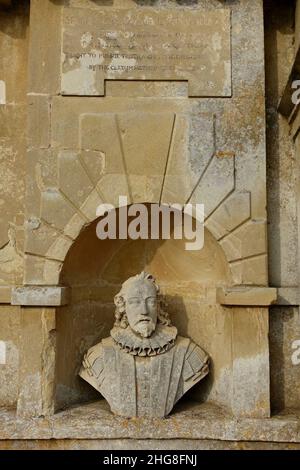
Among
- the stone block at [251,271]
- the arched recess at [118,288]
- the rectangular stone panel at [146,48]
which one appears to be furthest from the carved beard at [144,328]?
the rectangular stone panel at [146,48]

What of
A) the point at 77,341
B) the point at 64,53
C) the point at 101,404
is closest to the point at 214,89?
the point at 64,53

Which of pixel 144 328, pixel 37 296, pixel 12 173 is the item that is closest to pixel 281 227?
pixel 144 328

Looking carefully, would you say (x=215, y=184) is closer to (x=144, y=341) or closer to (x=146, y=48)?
(x=146, y=48)

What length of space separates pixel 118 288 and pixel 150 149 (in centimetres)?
127

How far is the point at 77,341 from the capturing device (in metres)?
3.99

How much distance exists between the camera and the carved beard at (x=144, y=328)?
12.1 feet

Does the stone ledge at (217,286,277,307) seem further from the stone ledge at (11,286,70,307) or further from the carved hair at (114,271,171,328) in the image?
the stone ledge at (11,286,70,307)

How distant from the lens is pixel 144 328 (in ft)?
12.1

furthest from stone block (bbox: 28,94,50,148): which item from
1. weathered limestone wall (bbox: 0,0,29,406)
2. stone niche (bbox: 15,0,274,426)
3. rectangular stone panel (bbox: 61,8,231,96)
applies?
weathered limestone wall (bbox: 0,0,29,406)

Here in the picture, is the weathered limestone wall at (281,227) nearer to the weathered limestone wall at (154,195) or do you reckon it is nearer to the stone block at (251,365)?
the weathered limestone wall at (154,195)

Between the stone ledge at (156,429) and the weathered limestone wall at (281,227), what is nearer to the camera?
the stone ledge at (156,429)

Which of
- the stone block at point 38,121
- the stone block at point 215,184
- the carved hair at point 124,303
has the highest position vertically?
the stone block at point 38,121

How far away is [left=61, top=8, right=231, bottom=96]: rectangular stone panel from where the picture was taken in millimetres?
3773
